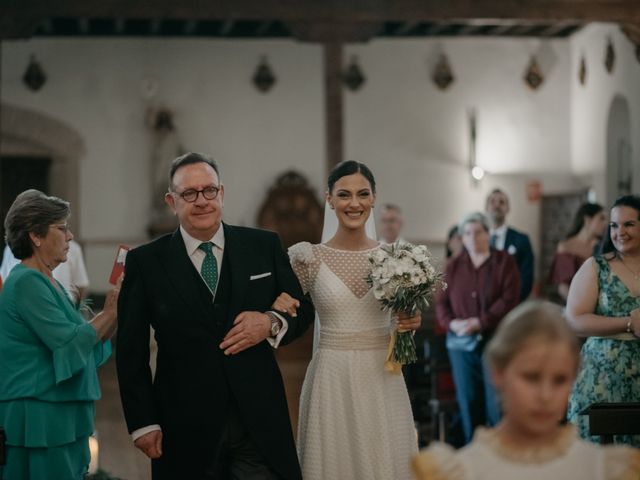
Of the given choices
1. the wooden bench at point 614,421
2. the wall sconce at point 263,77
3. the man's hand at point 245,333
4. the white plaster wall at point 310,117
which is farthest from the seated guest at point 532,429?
the wall sconce at point 263,77

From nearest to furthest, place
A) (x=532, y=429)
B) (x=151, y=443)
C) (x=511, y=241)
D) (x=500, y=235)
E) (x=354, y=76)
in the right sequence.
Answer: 1. (x=532, y=429)
2. (x=151, y=443)
3. (x=511, y=241)
4. (x=500, y=235)
5. (x=354, y=76)

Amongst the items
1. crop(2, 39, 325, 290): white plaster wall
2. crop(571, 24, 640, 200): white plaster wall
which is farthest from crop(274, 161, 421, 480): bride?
crop(2, 39, 325, 290): white plaster wall

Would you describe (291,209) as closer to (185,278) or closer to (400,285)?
(400,285)

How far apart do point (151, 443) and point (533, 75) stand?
12189 millimetres

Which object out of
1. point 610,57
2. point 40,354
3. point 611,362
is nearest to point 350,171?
point 40,354

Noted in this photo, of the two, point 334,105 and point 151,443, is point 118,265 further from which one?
point 334,105

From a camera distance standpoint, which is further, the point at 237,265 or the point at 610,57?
the point at 610,57

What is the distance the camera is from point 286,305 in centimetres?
369

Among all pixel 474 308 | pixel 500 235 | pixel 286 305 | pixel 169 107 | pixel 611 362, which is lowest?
pixel 611 362

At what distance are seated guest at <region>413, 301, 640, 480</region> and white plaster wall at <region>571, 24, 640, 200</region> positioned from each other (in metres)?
10.5

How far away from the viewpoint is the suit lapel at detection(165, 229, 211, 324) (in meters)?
3.62

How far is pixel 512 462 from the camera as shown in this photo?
231 cm

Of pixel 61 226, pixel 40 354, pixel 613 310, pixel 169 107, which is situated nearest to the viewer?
pixel 40 354

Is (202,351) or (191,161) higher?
(191,161)
